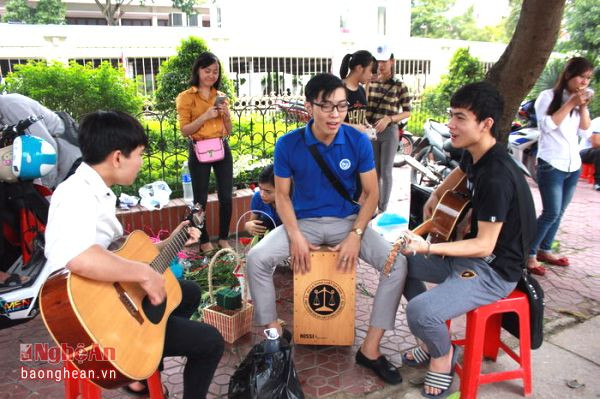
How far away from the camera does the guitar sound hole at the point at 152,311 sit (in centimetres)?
207

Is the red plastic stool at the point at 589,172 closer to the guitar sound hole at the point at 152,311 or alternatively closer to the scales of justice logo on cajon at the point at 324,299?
the scales of justice logo on cajon at the point at 324,299

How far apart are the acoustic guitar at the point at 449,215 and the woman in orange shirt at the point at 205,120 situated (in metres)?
2.14

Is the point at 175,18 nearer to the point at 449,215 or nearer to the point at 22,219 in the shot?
the point at 22,219

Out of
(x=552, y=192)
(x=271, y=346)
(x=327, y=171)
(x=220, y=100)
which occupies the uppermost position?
(x=220, y=100)

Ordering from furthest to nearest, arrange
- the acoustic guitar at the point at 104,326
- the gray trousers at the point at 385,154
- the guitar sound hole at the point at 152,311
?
the gray trousers at the point at 385,154, the guitar sound hole at the point at 152,311, the acoustic guitar at the point at 104,326

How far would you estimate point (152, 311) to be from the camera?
2.10 m

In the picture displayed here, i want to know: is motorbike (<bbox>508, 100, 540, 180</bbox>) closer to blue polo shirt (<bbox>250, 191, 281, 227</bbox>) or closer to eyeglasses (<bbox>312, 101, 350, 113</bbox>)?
blue polo shirt (<bbox>250, 191, 281, 227</bbox>)

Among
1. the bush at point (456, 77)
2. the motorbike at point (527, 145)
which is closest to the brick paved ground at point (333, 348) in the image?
the motorbike at point (527, 145)

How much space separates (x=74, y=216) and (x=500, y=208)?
74.7 inches

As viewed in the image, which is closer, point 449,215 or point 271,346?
point 271,346

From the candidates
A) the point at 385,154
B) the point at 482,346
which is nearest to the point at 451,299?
the point at 482,346

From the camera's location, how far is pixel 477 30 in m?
42.9

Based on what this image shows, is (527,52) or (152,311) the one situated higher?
(527,52)

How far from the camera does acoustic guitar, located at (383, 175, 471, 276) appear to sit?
266cm
